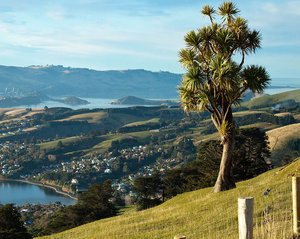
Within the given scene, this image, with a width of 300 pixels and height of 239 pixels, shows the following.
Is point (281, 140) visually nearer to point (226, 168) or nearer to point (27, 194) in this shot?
point (226, 168)

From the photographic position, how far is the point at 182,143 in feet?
526

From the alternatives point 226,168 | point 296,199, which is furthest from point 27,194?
point 296,199

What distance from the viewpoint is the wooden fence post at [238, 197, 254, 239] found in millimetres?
6145

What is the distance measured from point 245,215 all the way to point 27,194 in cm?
13517

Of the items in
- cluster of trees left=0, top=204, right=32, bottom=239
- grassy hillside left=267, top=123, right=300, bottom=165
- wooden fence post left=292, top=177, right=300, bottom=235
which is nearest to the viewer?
wooden fence post left=292, top=177, right=300, bottom=235

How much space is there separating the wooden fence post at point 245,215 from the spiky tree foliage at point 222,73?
492 inches

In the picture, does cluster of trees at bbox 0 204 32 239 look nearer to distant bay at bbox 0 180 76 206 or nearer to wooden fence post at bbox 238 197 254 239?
wooden fence post at bbox 238 197 254 239

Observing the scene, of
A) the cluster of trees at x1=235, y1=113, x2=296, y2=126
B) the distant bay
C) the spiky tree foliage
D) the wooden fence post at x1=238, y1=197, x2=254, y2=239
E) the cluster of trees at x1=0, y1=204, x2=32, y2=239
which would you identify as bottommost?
the distant bay

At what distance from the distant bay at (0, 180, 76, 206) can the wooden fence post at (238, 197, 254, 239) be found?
10745 centimetres

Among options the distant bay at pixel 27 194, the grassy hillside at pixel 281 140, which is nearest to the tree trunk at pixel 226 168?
the grassy hillside at pixel 281 140

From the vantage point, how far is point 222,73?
1803cm

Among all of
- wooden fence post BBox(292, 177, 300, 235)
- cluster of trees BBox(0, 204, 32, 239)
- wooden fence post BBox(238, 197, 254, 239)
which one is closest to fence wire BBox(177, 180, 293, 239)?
wooden fence post BBox(292, 177, 300, 235)

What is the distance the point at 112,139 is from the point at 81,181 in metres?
63.2

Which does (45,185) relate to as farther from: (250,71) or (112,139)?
(250,71)
